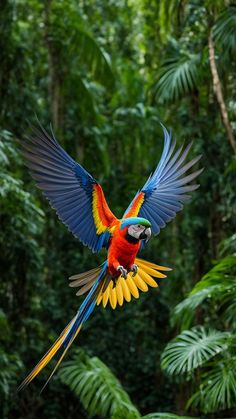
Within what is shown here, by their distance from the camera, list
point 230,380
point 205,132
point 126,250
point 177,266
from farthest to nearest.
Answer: point 177,266, point 205,132, point 230,380, point 126,250

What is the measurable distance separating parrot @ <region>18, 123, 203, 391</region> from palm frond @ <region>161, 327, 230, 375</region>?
130 cm

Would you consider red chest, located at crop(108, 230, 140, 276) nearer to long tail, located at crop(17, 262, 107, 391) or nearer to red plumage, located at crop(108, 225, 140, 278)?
red plumage, located at crop(108, 225, 140, 278)

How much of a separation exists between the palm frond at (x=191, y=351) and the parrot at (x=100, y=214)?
1300mm

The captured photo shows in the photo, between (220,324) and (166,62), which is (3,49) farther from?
(220,324)

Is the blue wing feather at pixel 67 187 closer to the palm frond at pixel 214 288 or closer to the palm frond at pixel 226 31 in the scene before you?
the palm frond at pixel 214 288

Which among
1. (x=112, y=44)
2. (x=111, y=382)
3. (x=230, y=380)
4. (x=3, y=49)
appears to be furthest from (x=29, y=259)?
(x=112, y=44)

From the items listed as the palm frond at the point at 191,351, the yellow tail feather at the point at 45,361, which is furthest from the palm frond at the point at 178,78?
the yellow tail feather at the point at 45,361

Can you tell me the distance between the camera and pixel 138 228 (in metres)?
2.37

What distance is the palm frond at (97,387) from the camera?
477cm

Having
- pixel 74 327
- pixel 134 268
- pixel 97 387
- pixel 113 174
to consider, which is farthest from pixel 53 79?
pixel 74 327

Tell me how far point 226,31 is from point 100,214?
2.29m

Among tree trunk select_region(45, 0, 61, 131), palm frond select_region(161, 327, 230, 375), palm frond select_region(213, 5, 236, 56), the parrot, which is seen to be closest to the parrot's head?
the parrot

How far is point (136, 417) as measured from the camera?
411cm

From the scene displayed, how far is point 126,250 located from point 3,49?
3760mm
